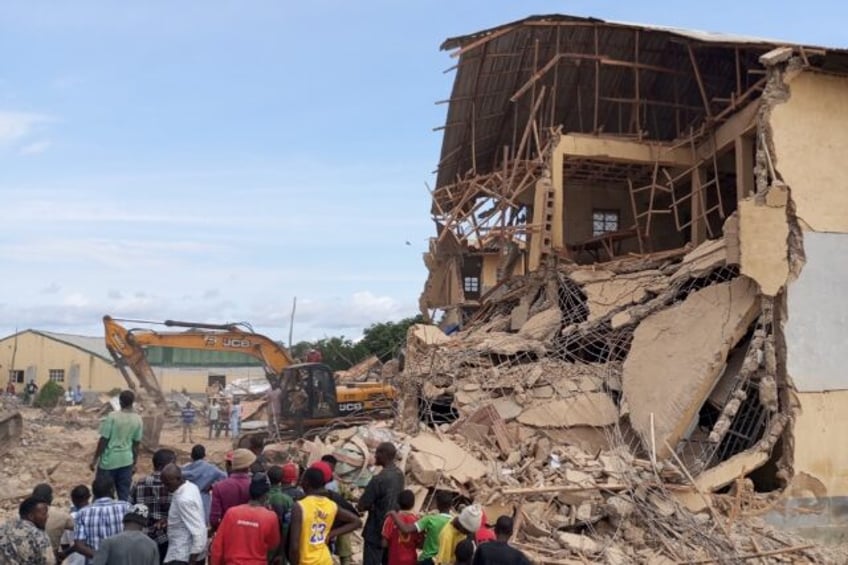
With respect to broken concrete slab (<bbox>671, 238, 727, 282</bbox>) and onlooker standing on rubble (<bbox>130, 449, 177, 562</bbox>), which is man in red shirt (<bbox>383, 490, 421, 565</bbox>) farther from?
broken concrete slab (<bbox>671, 238, 727, 282</bbox>)

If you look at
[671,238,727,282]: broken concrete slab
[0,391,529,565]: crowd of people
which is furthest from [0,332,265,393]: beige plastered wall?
[0,391,529,565]: crowd of people

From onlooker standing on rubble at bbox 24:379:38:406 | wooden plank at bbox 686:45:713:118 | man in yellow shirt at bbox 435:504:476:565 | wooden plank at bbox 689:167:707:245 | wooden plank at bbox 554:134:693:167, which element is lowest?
onlooker standing on rubble at bbox 24:379:38:406

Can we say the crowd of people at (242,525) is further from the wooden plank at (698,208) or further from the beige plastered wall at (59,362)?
the beige plastered wall at (59,362)

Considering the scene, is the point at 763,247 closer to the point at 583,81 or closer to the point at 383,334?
the point at 583,81

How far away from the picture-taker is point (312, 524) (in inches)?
230

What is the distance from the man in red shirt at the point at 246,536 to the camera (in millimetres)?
5539

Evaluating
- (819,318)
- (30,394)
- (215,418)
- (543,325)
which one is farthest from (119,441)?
(30,394)

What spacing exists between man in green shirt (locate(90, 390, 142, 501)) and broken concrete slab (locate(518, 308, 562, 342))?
779 centimetres

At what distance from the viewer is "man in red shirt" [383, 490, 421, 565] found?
20.6ft

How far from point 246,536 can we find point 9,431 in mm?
14893

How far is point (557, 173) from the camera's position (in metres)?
16.5

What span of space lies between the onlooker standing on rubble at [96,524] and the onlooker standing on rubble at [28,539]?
0.25m

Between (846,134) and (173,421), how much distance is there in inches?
1010

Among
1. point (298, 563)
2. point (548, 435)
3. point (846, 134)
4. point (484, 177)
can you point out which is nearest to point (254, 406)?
point (484, 177)
